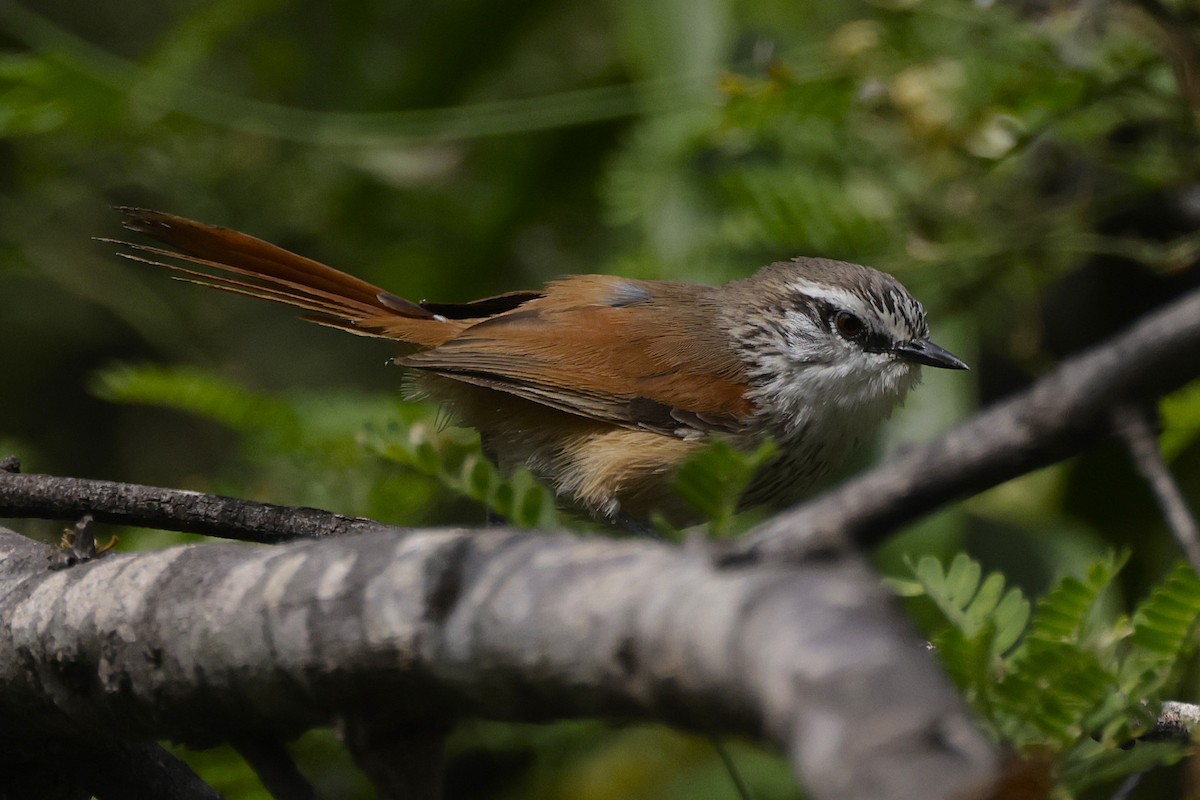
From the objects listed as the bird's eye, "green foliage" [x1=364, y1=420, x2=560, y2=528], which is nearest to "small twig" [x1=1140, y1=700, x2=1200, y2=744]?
"green foliage" [x1=364, y1=420, x2=560, y2=528]

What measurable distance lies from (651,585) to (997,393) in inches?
186

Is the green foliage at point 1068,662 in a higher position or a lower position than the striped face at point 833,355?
lower

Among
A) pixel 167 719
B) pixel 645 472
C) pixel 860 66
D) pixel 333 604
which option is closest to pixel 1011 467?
pixel 333 604

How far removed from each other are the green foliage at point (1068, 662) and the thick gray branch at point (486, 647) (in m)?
0.45

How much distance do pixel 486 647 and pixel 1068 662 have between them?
770 millimetres

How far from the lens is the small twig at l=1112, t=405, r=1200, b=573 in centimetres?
108

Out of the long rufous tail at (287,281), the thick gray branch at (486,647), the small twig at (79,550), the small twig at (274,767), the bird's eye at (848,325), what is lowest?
the small twig at (274,767)

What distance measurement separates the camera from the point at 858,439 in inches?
163

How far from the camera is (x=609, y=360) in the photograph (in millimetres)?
4062

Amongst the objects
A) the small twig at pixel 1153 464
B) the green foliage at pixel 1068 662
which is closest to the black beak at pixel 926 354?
the green foliage at pixel 1068 662

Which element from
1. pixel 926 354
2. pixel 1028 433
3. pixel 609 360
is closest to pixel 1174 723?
pixel 1028 433

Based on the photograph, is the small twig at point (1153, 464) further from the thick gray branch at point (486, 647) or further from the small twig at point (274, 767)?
the small twig at point (274, 767)

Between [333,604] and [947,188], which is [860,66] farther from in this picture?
[333,604]

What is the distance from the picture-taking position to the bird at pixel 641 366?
3926 mm
